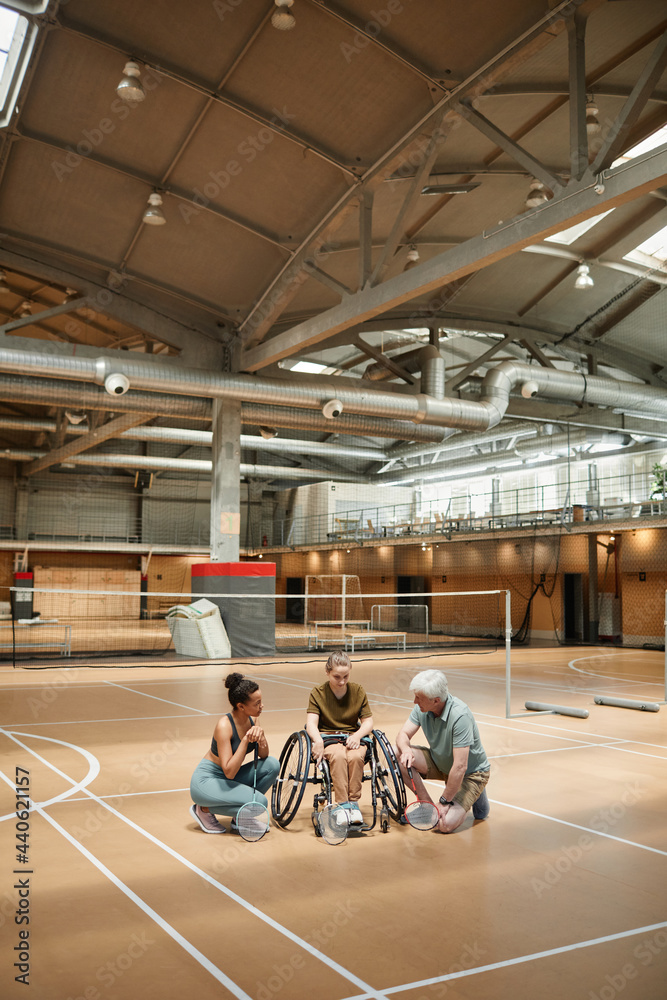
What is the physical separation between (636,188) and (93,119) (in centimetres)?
936

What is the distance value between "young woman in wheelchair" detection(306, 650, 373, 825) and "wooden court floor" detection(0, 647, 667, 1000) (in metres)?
0.37

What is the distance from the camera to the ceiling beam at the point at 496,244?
10.3 meters

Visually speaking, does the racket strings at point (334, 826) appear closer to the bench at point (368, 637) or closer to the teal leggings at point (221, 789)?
the teal leggings at point (221, 789)

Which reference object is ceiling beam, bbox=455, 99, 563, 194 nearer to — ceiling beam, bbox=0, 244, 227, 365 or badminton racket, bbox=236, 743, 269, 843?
ceiling beam, bbox=0, 244, 227, 365

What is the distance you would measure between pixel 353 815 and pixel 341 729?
27.7 inches

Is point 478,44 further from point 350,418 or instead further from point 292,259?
point 350,418

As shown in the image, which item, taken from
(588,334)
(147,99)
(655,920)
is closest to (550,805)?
(655,920)

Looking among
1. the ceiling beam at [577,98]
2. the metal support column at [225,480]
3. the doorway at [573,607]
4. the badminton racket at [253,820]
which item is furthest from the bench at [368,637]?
the badminton racket at [253,820]

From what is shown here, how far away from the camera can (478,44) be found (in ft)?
39.2

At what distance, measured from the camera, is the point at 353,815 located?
5.80 metres

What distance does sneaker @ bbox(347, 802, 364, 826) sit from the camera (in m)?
5.79

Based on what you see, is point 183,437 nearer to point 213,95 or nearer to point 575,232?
point 575,232

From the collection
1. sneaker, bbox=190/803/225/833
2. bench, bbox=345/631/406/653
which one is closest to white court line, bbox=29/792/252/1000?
sneaker, bbox=190/803/225/833

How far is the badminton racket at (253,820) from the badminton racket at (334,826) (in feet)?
1.40
